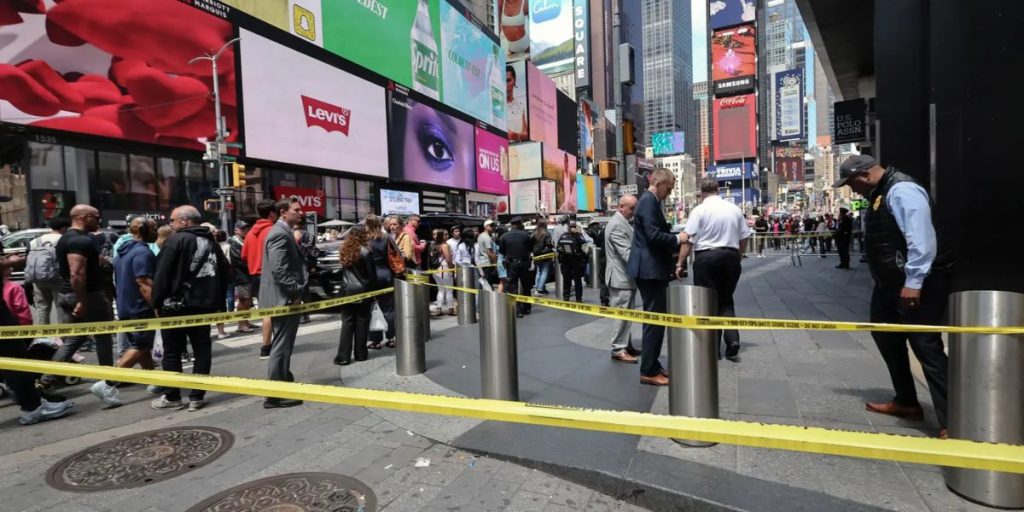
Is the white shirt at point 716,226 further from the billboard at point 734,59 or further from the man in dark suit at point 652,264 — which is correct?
the billboard at point 734,59

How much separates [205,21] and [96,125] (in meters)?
6.70

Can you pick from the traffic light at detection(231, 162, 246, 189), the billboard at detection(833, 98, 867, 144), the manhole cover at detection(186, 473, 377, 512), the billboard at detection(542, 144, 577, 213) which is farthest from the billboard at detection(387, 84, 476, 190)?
the manhole cover at detection(186, 473, 377, 512)

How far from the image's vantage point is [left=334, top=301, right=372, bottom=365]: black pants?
6309 millimetres

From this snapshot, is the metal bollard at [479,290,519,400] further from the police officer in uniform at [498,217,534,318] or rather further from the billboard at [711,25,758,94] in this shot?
the billboard at [711,25,758,94]

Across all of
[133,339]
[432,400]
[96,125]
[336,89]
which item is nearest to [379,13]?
[336,89]

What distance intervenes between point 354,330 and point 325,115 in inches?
993

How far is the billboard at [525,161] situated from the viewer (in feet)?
190

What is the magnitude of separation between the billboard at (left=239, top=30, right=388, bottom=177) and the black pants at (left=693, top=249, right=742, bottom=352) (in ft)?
78.2

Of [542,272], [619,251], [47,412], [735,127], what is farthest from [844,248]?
[735,127]

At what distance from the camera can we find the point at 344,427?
13.9 ft

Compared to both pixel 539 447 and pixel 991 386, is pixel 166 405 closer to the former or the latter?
pixel 539 447

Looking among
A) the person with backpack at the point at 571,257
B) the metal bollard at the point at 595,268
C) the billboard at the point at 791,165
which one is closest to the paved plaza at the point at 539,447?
the person with backpack at the point at 571,257

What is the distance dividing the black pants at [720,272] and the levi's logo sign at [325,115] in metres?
26.2

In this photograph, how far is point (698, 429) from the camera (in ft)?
6.54
